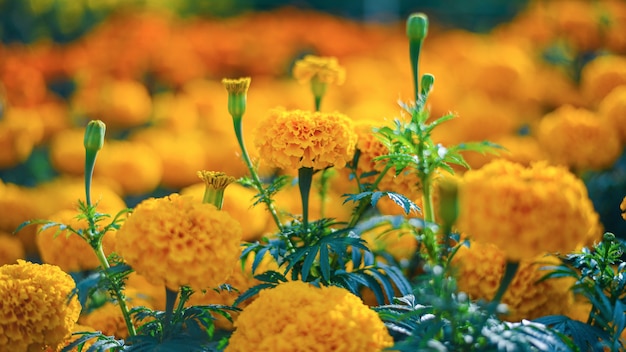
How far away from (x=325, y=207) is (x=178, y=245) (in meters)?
0.91

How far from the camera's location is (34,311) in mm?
1410

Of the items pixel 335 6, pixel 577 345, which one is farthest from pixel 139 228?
pixel 335 6

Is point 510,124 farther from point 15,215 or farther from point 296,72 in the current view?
point 15,215

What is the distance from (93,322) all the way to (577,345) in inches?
41.5

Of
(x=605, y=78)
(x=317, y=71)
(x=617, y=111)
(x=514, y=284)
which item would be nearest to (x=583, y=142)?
(x=617, y=111)

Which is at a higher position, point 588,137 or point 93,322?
point 588,137

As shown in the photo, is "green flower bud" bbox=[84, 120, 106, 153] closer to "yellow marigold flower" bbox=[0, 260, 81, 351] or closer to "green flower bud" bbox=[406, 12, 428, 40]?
"yellow marigold flower" bbox=[0, 260, 81, 351]

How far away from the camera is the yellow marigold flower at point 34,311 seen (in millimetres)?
1405

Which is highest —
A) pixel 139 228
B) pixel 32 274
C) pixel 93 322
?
pixel 139 228

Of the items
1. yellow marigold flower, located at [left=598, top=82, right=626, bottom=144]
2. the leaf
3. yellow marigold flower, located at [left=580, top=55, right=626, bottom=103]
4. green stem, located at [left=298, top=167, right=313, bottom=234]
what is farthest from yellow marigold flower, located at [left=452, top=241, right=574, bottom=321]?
yellow marigold flower, located at [left=580, top=55, right=626, bottom=103]

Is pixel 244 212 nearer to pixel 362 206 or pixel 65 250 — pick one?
pixel 65 250

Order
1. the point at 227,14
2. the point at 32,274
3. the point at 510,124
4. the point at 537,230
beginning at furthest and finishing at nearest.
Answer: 1. the point at 227,14
2. the point at 510,124
3. the point at 32,274
4. the point at 537,230

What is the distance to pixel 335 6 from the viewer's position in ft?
31.4

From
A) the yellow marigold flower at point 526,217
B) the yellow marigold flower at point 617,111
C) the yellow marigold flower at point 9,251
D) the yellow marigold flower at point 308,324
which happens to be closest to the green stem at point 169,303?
the yellow marigold flower at point 308,324
